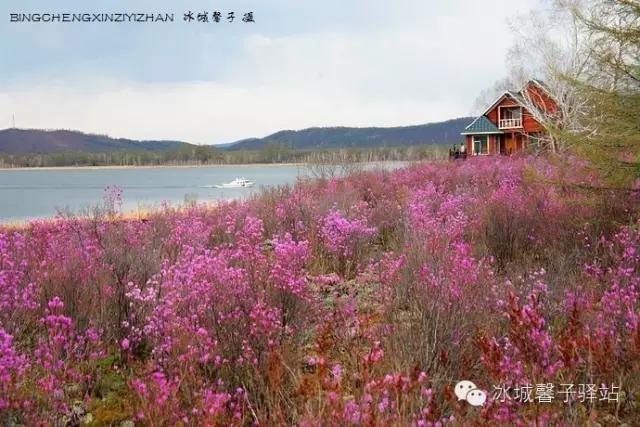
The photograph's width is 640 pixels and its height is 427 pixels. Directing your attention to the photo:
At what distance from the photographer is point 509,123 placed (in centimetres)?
4494

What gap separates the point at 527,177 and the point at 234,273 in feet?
21.1

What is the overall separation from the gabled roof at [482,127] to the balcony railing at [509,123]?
1.47 feet

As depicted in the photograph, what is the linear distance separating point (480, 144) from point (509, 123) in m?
3.63

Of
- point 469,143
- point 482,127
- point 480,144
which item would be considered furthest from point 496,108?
point 469,143

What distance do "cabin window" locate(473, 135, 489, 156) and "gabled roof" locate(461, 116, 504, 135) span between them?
148 centimetres

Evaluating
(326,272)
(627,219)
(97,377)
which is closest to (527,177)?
(627,219)

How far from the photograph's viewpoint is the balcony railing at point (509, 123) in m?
44.5

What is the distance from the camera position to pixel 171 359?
4008 mm

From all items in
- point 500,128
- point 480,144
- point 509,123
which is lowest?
point 480,144

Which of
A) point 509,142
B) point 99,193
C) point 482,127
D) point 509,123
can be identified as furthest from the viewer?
point 99,193

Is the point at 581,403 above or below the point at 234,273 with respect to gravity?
below

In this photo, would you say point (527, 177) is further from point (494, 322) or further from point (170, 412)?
point (170, 412)

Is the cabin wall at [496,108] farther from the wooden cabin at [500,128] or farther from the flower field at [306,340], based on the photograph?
the flower field at [306,340]

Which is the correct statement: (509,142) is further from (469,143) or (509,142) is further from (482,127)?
(469,143)
